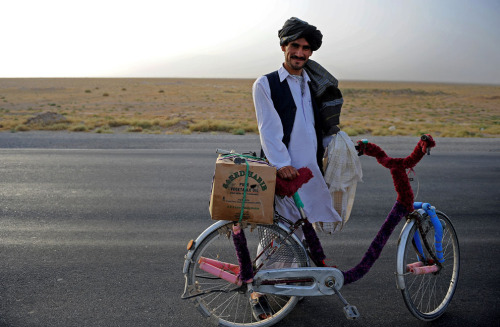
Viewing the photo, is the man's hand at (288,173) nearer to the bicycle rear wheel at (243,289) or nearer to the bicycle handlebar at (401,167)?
the bicycle rear wheel at (243,289)

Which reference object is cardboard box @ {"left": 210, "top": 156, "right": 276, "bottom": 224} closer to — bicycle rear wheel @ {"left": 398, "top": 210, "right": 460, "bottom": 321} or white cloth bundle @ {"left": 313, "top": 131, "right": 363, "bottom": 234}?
white cloth bundle @ {"left": 313, "top": 131, "right": 363, "bottom": 234}

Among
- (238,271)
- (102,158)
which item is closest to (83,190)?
(102,158)

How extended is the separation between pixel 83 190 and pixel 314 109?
5418mm

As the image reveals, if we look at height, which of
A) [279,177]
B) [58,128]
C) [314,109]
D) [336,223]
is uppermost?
[314,109]

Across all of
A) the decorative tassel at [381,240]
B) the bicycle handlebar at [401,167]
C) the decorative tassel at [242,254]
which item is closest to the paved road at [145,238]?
the decorative tassel at [381,240]

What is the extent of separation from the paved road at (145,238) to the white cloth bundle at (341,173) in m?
0.85

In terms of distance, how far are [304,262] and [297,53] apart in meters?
1.48

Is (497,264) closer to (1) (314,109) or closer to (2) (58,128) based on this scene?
(1) (314,109)

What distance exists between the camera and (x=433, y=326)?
3.70m

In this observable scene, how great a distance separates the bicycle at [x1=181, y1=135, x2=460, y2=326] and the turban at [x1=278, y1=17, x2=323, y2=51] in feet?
2.65

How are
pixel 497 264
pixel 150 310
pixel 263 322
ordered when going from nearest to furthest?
pixel 263 322 → pixel 150 310 → pixel 497 264

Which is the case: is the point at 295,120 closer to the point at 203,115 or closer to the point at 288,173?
the point at 288,173

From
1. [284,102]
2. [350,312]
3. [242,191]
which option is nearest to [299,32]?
[284,102]

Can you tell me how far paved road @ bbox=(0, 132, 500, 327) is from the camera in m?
3.90
